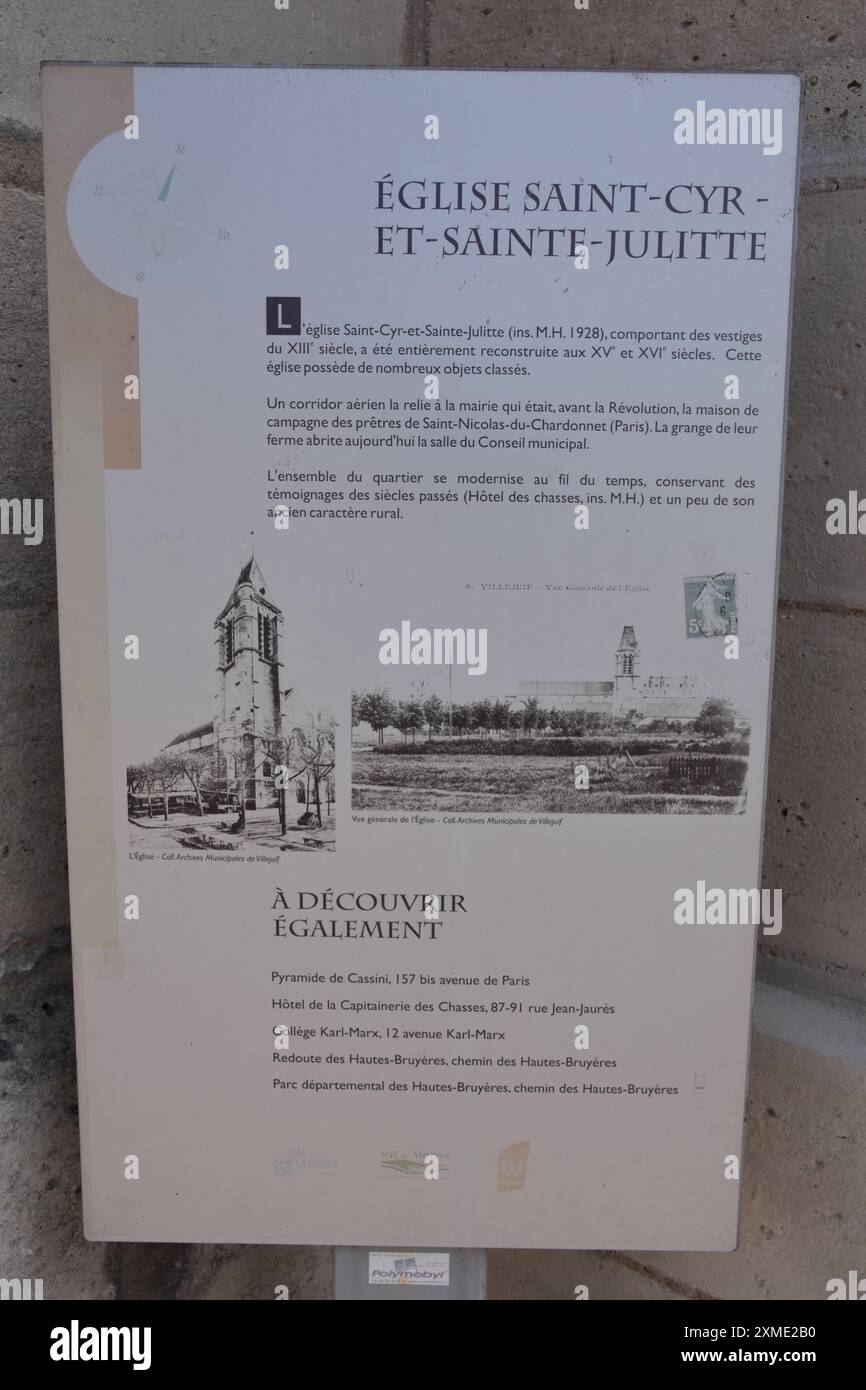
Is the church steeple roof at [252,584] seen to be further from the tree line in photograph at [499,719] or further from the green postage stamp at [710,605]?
the green postage stamp at [710,605]

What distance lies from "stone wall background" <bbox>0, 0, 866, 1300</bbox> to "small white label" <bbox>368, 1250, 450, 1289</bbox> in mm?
603

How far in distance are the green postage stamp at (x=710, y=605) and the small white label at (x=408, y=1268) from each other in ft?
3.43

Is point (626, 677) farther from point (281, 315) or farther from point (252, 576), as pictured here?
point (281, 315)

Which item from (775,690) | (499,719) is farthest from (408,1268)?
(775,690)

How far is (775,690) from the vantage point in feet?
6.14

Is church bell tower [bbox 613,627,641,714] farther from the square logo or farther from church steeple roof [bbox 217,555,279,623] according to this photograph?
the square logo

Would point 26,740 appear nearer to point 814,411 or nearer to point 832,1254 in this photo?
point 814,411

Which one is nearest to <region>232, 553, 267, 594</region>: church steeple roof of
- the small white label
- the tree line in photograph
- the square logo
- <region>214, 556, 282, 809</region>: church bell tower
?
<region>214, 556, 282, 809</region>: church bell tower

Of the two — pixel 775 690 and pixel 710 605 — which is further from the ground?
pixel 710 605

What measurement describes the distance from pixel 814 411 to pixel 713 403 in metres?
0.56

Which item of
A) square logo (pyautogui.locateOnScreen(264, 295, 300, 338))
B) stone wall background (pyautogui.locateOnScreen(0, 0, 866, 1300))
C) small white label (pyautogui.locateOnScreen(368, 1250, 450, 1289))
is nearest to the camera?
square logo (pyautogui.locateOnScreen(264, 295, 300, 338))

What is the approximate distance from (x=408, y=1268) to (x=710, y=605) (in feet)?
3.67

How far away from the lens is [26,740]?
1715 mm

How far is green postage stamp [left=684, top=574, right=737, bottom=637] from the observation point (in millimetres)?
1349
